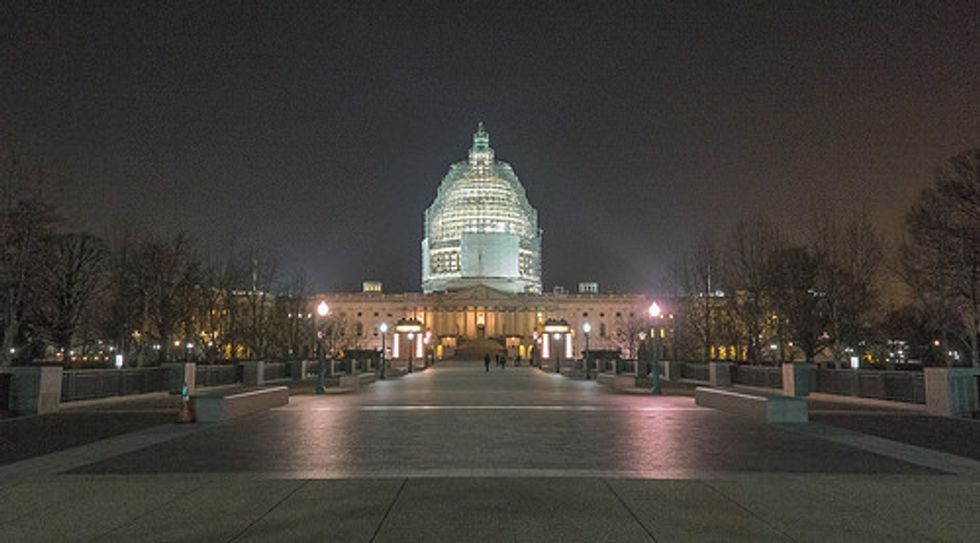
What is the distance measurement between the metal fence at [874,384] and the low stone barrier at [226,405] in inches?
899

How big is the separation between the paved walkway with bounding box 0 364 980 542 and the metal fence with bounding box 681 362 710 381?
78.7 feet

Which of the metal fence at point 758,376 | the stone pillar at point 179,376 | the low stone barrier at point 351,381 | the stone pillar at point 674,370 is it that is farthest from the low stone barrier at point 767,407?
the stone pillar at point 179,376

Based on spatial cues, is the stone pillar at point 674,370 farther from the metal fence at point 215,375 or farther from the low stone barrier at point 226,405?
the low stone barrier at point 226,405

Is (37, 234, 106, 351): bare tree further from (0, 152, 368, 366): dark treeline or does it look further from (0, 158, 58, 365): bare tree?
(0, 158, 58, 365): bare tree

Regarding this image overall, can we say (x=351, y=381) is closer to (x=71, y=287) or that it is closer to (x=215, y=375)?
(x=215, y=375)

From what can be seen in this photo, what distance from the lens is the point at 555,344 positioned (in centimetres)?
7456

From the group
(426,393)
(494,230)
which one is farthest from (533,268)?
(426,393)

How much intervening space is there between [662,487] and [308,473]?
5.32 meters

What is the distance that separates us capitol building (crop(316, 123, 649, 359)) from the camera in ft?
467

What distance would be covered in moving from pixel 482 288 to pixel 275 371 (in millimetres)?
100736

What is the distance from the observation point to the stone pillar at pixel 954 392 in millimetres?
20656

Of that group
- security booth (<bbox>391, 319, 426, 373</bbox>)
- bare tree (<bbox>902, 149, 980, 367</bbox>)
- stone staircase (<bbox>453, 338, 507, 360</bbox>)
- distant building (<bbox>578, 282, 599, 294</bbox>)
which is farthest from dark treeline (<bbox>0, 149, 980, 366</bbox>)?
distant building (<bbox>578, 282, 599, 294</bbox>)

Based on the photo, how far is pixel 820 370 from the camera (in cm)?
3056

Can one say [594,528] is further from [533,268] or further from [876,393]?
[533,268]
